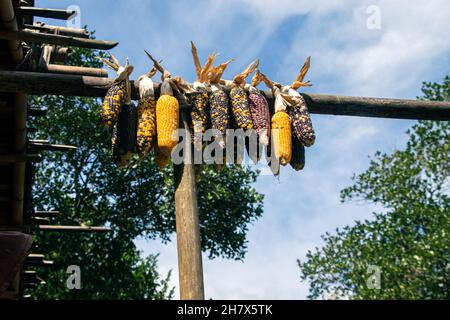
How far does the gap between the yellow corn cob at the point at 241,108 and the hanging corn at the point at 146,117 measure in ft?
2.09

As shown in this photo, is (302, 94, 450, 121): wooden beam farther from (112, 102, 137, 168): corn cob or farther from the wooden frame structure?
(112, 102, 137, 168): corn cob

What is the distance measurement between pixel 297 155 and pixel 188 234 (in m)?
1.39

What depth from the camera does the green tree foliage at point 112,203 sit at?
20.5 meters

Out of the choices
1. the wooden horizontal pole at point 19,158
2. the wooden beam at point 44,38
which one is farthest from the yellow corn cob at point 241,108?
the wooden horizontal pole at point 19,158

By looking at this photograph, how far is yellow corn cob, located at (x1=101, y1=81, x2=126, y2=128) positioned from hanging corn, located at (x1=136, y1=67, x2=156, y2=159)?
152mm

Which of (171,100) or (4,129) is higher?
(4,129)

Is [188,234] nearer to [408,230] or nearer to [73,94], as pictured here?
[73,94]

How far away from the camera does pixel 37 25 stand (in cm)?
644

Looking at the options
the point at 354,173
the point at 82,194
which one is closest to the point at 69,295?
the point at 82,194

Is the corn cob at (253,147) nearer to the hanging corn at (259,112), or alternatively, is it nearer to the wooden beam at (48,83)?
the hanging corn at (259,112)
